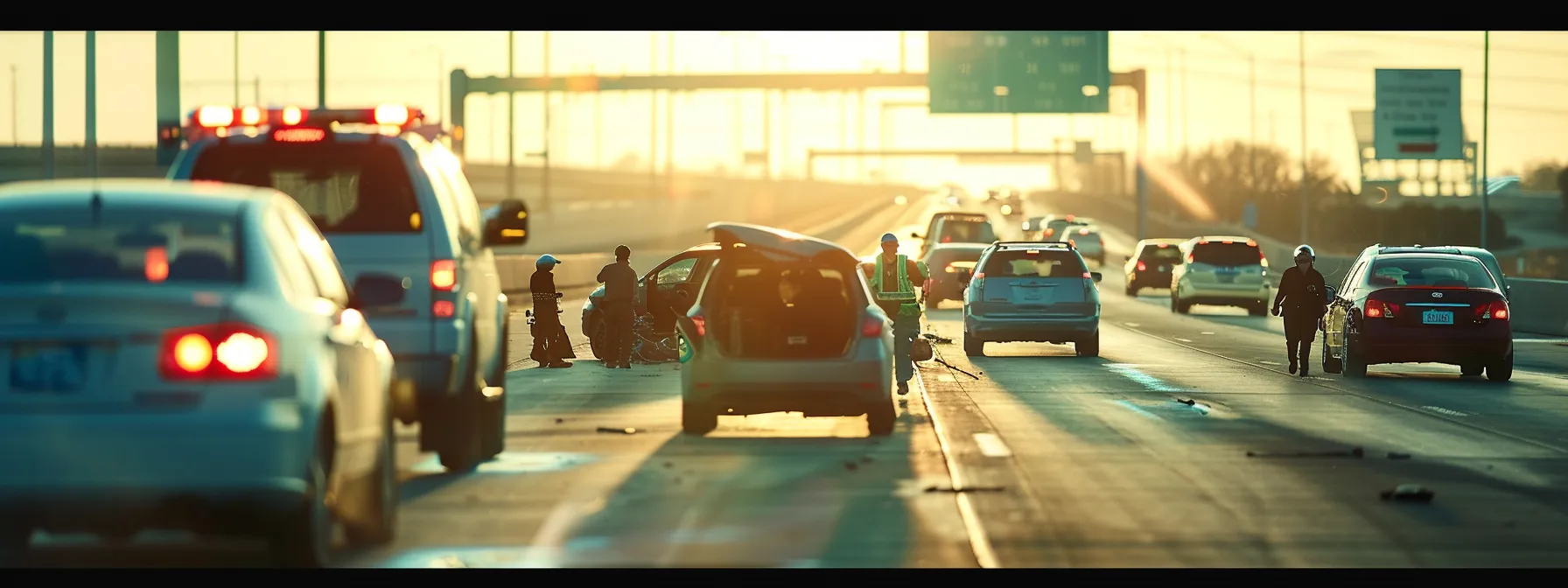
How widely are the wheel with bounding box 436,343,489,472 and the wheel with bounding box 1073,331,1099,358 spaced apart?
1531cm

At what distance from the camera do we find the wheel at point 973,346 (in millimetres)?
28147

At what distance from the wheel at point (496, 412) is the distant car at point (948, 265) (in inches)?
1160

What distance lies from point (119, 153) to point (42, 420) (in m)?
108

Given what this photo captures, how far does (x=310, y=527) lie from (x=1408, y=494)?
613 centimetres

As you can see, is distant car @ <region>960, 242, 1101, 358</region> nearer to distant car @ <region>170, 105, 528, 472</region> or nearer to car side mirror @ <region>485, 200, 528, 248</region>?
car side mirror @ <region>485, 200, 528, 248</region>

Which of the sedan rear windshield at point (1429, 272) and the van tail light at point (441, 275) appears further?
the sedan rear windshield at point (1429, 272)

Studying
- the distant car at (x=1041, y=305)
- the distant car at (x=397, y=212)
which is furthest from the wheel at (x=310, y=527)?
the distant car at (x=1041, y=305)

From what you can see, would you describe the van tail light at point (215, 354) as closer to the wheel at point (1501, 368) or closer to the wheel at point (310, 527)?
the wheel at point (310, 527)

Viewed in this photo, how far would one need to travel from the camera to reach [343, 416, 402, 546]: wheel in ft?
31.9

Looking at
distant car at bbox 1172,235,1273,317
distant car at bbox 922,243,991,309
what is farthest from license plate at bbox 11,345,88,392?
distant car at bbox 1172,235,1273,317

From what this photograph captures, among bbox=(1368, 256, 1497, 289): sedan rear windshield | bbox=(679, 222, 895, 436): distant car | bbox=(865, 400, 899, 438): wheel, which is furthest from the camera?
bbox=(1368, 256, 1497, 289): sedan rear windshield

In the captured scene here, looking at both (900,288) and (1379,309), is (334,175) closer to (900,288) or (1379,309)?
(900,288)

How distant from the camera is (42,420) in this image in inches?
308
